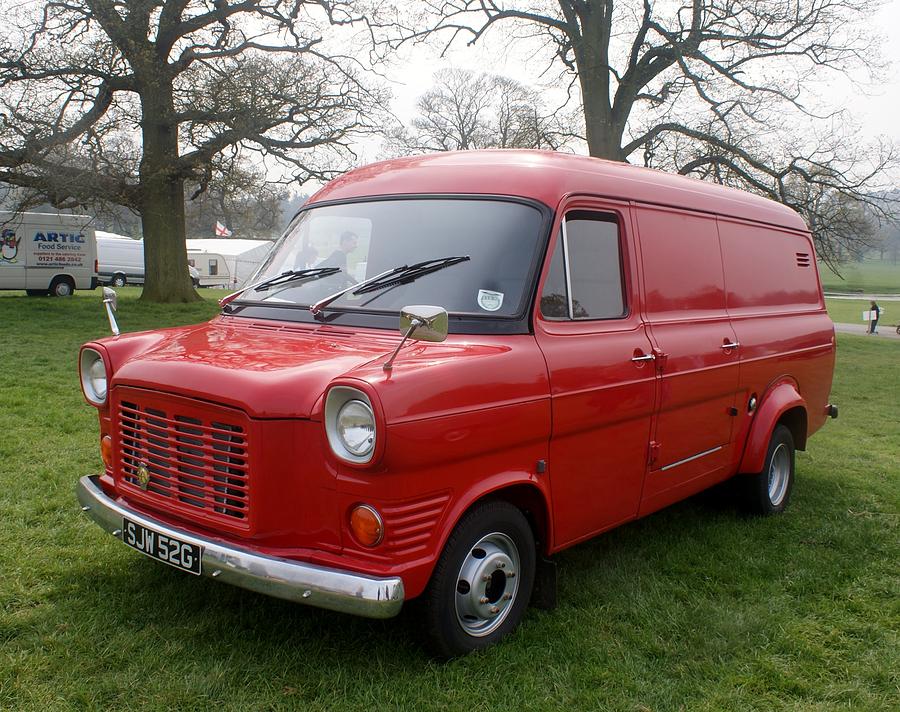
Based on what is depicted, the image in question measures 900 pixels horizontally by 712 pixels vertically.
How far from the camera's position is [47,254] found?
26594 millimetres

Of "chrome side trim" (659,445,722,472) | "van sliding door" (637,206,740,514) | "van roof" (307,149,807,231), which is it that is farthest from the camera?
"chrome side trim" (659,445,722,472)

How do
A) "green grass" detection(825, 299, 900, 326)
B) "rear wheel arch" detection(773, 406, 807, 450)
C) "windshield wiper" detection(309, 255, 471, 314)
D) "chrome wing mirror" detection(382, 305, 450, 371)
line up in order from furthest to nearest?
"green grass" detection(825, 299, 900, 326) < "rear wheel arch" detection(773, 406, 807, 450) < "windshield wiper" detection(309, 255, 471, 314) < "chrome wing mirror" detection(382, 305, 450, 371)

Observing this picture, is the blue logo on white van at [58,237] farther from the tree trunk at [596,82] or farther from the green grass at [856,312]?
the green grass at [856,312]

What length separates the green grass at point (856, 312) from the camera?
34894mm

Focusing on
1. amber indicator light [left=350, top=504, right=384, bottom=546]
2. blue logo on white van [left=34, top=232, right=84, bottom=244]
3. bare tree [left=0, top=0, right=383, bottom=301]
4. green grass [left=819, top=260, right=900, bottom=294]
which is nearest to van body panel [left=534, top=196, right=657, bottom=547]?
amber indicator light [left=350, top=504, right=384, bottom=546]

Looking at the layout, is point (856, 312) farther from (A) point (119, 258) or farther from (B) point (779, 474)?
(B) point (779, 474)

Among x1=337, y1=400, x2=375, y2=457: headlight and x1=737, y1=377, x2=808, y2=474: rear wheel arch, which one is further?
x1=737, y1=377, x2=808, y2=474: rear wheel arch

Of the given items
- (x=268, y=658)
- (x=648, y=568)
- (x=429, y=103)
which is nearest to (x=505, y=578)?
(x=268, y=658)

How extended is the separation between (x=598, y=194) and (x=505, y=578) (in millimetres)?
2067

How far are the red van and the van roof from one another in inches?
0.7

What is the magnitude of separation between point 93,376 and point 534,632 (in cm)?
264

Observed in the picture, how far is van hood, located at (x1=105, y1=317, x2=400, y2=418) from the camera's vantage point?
11.0 ft

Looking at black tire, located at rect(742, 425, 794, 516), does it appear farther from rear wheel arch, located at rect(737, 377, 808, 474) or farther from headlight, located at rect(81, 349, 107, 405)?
headlight, located at rect(81, 349, 107, 405)

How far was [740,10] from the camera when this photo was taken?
19.6 metres
